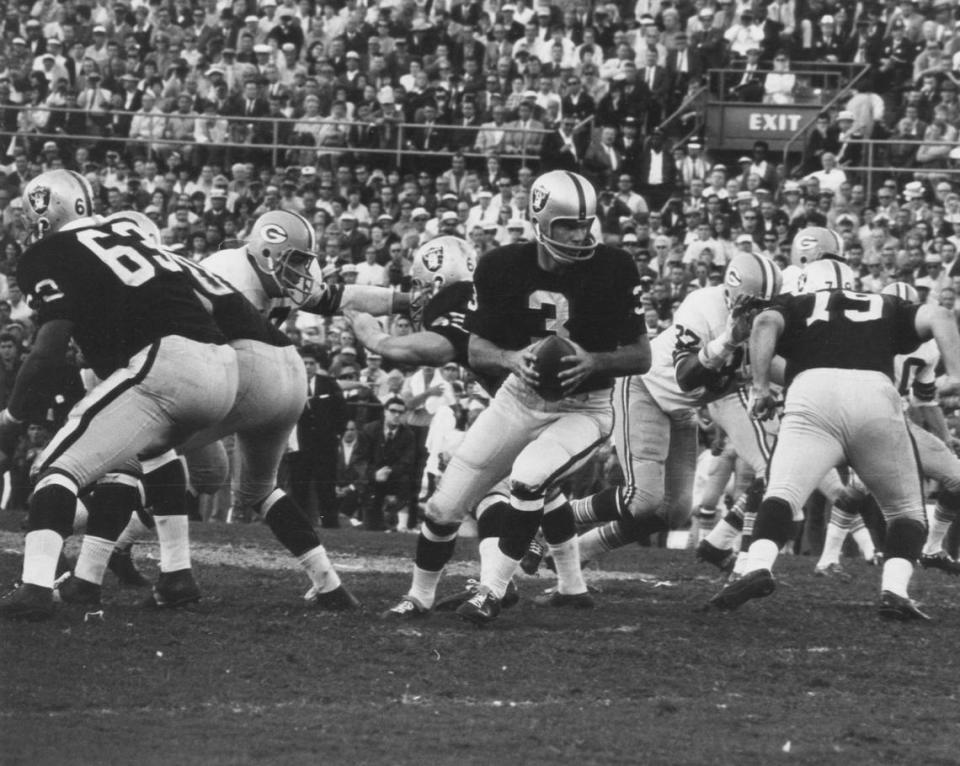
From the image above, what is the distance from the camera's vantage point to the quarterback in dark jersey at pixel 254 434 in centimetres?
729

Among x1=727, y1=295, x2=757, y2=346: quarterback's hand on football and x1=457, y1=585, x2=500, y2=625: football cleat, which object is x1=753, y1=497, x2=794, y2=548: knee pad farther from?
x1=457, y1=585, x2=500, y2=625: football cleat

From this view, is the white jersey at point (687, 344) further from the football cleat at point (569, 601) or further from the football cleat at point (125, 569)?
the football cleat at point (125, 569)

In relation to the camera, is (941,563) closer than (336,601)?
No

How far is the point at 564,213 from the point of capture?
22.9 feet

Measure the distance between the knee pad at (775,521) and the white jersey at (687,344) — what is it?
157 cm

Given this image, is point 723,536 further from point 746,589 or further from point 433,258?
point 433,258

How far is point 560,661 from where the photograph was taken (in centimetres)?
629

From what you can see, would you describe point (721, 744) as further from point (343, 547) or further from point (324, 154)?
point (324, 154)

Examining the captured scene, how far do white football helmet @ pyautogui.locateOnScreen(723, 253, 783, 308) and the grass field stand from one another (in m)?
1.59

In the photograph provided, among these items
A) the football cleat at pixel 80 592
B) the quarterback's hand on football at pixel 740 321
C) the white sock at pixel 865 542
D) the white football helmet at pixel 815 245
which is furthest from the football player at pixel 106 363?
the white sock at pixel 865 542

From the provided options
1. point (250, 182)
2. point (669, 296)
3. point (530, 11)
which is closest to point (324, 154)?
point (250, 182)

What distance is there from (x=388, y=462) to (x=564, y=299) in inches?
293

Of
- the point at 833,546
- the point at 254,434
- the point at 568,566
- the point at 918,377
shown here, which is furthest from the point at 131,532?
the point at 918,377

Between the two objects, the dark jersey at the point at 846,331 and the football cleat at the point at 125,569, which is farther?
the football cleat at the point at 125,569
